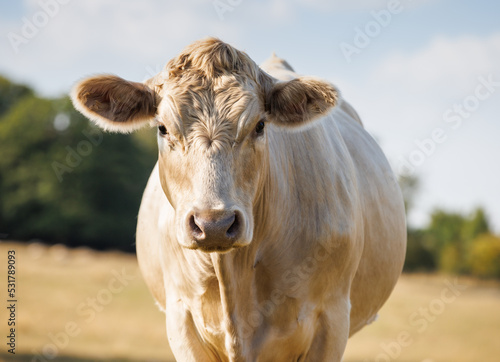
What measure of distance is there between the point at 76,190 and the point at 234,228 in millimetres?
56476

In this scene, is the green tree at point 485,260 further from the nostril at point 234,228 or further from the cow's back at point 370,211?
the nostril at point 234,228

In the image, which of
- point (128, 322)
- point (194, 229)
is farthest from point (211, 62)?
point (128, 322)

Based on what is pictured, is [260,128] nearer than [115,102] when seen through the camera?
Yes

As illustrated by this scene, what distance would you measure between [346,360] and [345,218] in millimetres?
20048

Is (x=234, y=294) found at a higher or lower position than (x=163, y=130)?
lower

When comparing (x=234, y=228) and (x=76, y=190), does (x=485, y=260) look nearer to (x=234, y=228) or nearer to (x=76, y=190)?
(x=76, y=190)

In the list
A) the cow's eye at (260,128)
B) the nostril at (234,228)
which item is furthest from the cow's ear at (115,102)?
the nostril at (234,228)

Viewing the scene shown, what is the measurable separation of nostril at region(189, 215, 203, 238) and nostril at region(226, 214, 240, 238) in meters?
0.15

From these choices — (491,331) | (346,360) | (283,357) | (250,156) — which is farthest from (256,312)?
(491,331)

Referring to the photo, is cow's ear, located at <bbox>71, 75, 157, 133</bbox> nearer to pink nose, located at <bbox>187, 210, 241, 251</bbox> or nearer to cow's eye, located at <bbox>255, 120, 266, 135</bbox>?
cow's eye, located at <bbox>255, 120, 266, 135</bbox>

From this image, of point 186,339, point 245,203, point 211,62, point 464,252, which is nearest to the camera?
point 245,203

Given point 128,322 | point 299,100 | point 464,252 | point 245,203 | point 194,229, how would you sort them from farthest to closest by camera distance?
point 464,252 → point 128,322 → point 299,100 → point 245,203 → point 194,229

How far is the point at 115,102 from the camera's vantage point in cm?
436

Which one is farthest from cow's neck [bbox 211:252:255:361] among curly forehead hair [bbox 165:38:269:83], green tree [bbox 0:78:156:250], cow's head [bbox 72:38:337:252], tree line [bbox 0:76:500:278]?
green tree [bbox 0:78:156:250]
